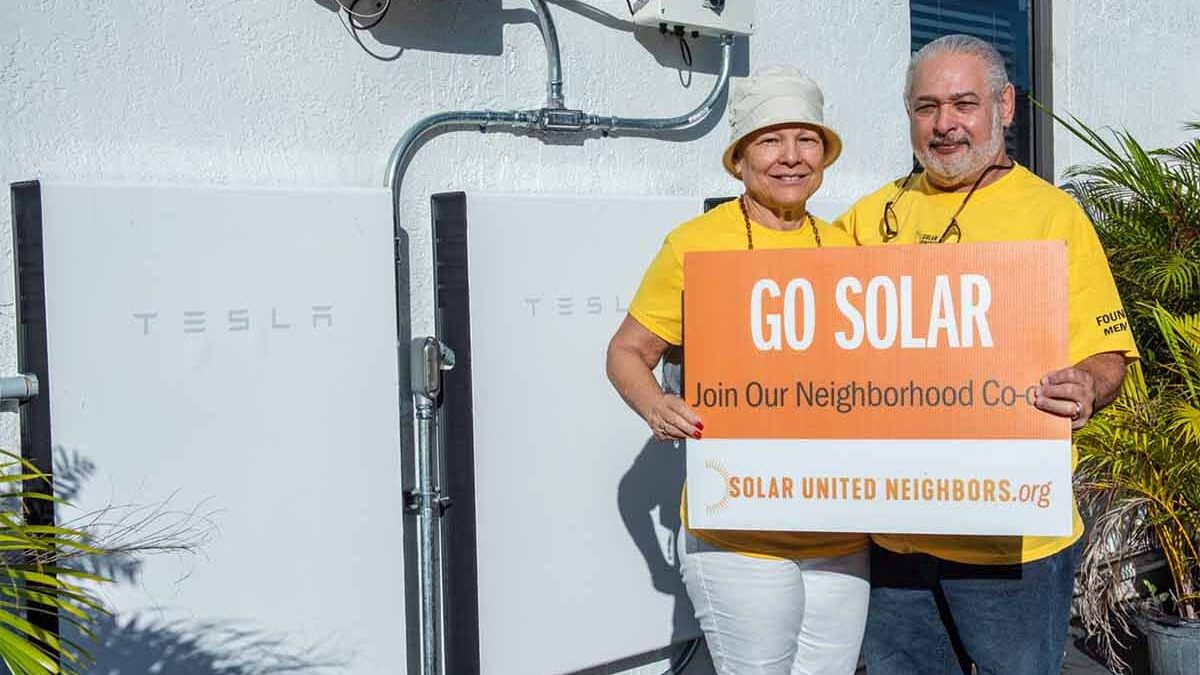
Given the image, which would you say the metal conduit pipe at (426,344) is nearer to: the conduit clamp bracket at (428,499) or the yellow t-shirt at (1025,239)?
the conduit clamp bracket at (428,499)

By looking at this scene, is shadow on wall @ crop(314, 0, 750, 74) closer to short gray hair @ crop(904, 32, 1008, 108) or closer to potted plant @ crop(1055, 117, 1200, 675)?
short gray hair @ crop(904, 32, 1008, 108)

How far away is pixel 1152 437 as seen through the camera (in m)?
3.72

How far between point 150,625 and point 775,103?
5.36 feet

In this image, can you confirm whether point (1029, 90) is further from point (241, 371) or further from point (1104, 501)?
point (241, 371)

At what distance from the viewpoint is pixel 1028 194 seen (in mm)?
2240

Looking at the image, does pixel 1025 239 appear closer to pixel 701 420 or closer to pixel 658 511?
pixel 701 420

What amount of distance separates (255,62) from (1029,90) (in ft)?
10.7

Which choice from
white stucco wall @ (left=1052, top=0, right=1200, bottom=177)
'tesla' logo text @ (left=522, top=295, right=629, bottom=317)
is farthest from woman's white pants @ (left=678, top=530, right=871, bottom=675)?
white stucco wall @ (left=1052, top=0, right=1200, bottom=177)

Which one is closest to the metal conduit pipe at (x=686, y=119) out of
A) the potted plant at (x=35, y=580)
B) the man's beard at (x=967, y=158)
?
the man's beard at (x=967, y=158)

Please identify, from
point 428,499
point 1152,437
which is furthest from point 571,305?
point 1152,437

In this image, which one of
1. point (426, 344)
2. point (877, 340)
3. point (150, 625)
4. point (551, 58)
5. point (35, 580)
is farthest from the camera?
point (551, 58)

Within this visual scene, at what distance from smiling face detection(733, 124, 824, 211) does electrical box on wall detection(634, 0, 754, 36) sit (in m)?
1.02

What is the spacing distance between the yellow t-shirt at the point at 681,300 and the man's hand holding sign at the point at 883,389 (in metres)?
0.08

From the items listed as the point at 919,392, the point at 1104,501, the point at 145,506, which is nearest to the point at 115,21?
the point at 145,506
